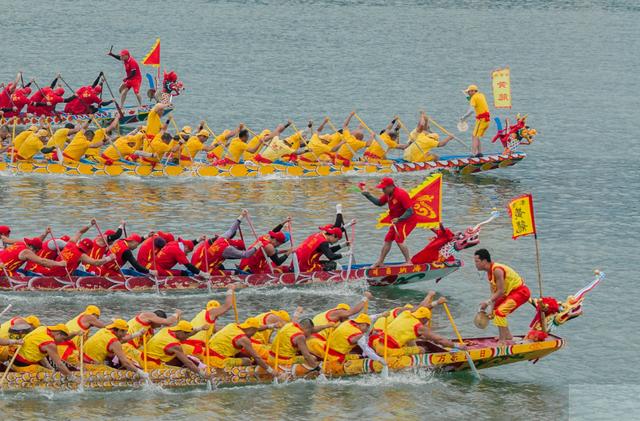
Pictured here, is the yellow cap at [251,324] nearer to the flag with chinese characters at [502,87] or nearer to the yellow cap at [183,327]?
the yellow cap at [183,327]

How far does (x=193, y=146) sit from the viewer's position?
44094 mm

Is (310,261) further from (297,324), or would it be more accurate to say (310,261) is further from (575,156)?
(575,156)

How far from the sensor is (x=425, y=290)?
33.4m

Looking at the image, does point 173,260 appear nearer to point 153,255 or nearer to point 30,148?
point 153,255

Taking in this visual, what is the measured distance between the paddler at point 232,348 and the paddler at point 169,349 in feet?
1.42

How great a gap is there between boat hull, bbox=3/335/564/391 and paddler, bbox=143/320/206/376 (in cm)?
15

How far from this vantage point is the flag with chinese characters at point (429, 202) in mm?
32875

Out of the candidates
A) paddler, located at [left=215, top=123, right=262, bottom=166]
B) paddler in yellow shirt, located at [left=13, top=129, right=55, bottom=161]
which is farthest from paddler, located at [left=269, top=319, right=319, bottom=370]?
paddler in yellow shirt, located at [left=13, top=129, right=55, bottom=161]

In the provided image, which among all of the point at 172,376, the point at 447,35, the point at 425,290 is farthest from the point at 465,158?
the point at 447,35

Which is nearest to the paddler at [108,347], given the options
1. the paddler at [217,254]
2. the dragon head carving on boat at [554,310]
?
the paddler at [217,254]

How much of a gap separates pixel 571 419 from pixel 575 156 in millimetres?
26857

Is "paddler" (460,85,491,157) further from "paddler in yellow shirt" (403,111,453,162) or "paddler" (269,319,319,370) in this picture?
"paddler" (269,319,319,370)

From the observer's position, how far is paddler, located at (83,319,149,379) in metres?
25.5

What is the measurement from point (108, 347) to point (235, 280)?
23.5 feet
